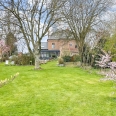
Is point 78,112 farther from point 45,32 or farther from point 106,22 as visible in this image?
point 106,22

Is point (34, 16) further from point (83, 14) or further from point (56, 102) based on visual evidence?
point (56, 102)

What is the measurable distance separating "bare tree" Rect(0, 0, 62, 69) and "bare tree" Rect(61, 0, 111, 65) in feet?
18.0

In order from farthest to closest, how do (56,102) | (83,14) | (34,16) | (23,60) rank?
(23,60) → (83,14) → (34,16) → (56,102)

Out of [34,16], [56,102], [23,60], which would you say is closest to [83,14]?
[34,16]

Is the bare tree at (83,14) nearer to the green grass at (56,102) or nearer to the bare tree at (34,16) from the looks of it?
the bare tree at (34,16)

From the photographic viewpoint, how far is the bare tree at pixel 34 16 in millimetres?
22078

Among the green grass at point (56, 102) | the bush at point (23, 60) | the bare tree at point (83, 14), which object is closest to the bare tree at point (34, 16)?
the bare tree at point (83, 14)

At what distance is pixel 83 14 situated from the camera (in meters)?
29.0

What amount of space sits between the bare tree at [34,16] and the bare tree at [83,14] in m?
5.47

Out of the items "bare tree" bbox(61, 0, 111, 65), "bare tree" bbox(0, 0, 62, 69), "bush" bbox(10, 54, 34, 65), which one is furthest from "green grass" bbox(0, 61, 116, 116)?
"bush" bbox(10, 54, 34, 65)

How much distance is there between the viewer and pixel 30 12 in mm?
22750

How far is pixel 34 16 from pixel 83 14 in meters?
8.35

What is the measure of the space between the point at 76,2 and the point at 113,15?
5431 millimetres

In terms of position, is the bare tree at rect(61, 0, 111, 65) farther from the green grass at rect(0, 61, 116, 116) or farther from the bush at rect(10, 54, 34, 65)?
the green grass at rect(0, 61, 116, 116)
